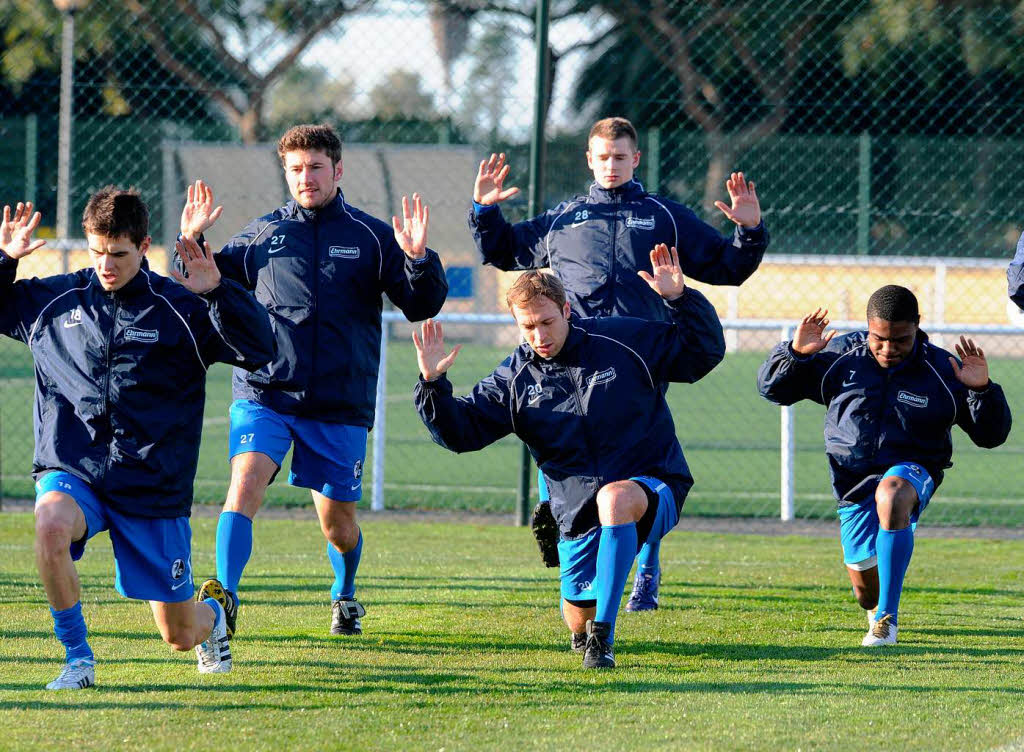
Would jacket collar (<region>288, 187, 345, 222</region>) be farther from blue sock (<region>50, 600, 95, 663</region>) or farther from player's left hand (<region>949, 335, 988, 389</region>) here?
player's left hand (<region>949, 335, 988, 389</region>)

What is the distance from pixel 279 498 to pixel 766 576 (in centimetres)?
417

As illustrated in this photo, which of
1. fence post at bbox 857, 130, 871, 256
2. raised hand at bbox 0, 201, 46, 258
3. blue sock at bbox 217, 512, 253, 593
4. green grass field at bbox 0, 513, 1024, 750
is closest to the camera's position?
green grass field at bbox 0, 513, 1024, 750

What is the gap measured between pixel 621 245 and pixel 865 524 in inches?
62.6

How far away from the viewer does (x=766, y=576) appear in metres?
7.44

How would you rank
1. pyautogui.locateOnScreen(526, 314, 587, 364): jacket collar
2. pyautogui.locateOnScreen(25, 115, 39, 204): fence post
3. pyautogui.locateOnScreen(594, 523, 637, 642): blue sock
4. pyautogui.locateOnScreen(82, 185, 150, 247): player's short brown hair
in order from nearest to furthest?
pyautogui.locateOnScreen(82, 185, 150, 247): player's short brown hair
pyautogui.locateOnScreen(594, 523, 637, 642): blue sock
pyautogui.locateOnScreen(526, 314, 587, 364): jacket collar
pyautogui.locateOnScreen(25, 115, 39, 204): fence post

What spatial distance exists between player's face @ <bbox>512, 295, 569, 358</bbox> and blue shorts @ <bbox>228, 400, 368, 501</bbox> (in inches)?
38.7

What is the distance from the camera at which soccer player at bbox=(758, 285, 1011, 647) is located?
18.7ft

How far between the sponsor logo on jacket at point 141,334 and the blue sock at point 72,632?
0.88 meters

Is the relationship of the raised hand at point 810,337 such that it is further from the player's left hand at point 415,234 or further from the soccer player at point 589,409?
the player's left hand at point 415,234

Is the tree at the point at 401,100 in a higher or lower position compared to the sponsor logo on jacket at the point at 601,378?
higher

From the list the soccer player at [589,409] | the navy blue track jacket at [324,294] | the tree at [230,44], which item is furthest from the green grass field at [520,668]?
the tree at [230,44]

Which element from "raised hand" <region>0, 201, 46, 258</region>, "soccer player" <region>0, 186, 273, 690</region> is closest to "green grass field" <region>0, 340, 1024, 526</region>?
"raised hand" <region>0, 201, 46, 258</region>

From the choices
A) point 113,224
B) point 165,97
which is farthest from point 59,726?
point 165,97

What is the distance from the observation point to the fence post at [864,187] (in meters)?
15.4
